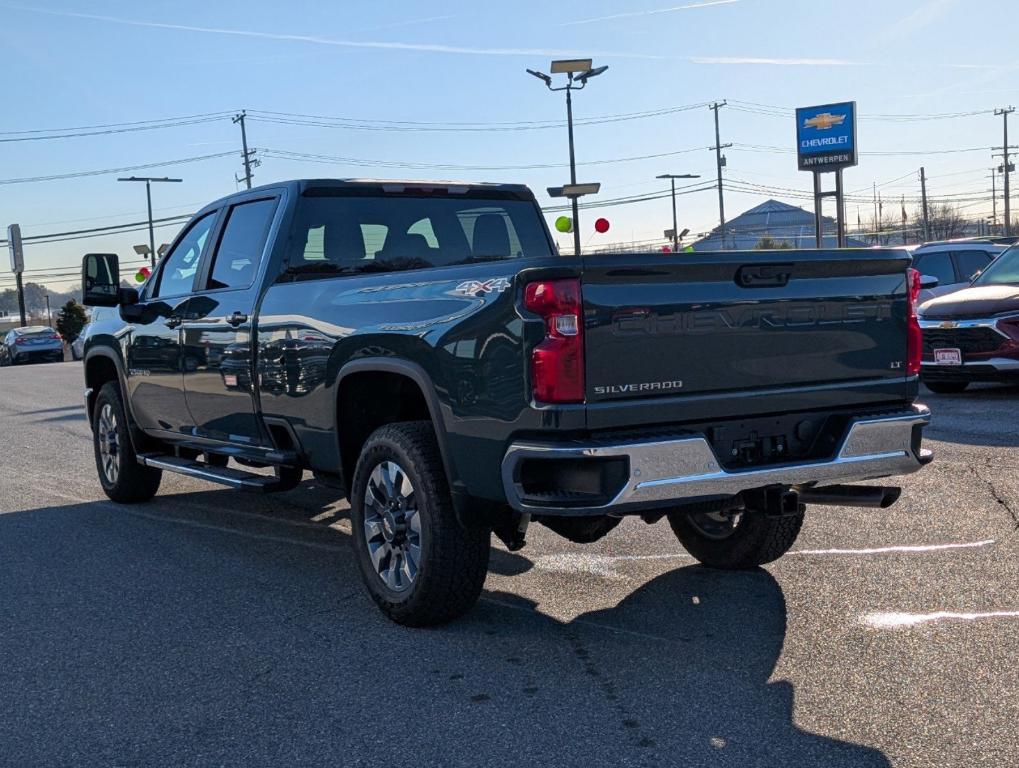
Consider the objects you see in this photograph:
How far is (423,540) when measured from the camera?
4535mm

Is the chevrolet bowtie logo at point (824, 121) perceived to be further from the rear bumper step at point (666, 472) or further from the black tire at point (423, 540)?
the black tire at point (423, 540)

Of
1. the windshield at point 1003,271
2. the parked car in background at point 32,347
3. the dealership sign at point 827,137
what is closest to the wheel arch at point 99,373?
the windshield at point 1003,271

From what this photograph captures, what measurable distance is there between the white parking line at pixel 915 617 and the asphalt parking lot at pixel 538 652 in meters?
0.02

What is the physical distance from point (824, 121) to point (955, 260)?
2112 cm

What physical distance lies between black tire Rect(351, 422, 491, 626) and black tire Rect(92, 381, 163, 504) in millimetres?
3378

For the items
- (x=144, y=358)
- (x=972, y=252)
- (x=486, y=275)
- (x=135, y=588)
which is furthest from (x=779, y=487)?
(x=972, y=252)

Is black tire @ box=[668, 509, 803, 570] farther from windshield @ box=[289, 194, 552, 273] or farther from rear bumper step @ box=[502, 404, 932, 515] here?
windshield @ box=[289, 194, 552, 273]

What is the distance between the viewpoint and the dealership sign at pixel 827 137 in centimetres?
3488

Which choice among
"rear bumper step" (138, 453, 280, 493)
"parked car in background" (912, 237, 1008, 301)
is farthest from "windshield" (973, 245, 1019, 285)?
"rear bumper step" (138, 453, 280, 493)

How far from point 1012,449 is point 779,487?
5.04m

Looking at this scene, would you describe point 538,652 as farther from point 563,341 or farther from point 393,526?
point 563,341

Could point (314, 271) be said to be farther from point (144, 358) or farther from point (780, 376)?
point (780, 376)

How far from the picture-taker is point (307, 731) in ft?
11.9

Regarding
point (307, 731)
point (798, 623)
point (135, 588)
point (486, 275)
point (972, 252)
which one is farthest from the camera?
point (972, 252)
